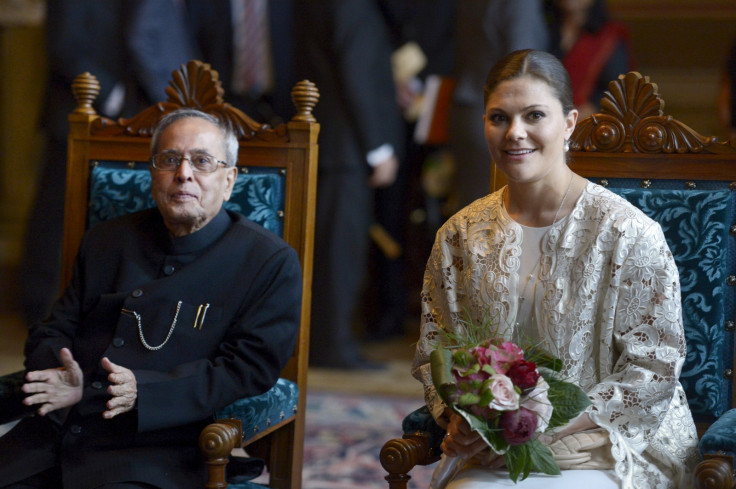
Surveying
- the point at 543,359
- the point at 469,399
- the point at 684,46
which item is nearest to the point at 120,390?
the point at 469,399

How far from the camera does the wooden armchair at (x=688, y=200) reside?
2.29m

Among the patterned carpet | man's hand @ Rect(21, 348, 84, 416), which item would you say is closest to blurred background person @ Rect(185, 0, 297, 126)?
the patterned carpet

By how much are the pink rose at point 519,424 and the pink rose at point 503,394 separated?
0.02 m

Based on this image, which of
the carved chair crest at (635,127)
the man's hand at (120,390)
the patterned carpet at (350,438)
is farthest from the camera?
the patterned carpet at (350,438)

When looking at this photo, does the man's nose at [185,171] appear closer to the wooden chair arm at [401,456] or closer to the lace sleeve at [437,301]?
the lace sleeve at [437,301]

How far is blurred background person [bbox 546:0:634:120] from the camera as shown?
215 inches

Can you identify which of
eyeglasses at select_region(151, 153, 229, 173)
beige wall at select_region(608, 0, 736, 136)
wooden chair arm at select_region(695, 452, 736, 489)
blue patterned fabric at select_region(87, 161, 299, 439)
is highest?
beige wall at select_region(608, 0, 736, 136)

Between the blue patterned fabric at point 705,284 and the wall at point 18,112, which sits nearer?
the blue patterned fabric at point 705,284

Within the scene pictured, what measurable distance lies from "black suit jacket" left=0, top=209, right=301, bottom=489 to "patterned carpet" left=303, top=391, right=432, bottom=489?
1159mm

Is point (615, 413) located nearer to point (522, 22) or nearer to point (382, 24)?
point (522, 22)

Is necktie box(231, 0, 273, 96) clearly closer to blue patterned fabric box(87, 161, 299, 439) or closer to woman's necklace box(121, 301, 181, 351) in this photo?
blue patterned fabric box(87, 161, 299, 439)

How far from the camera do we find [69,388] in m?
2.28

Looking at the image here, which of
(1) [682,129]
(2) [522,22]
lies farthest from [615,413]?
(2) [522,22]

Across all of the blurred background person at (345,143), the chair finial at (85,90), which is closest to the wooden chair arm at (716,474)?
the chair finial at (85,90)
